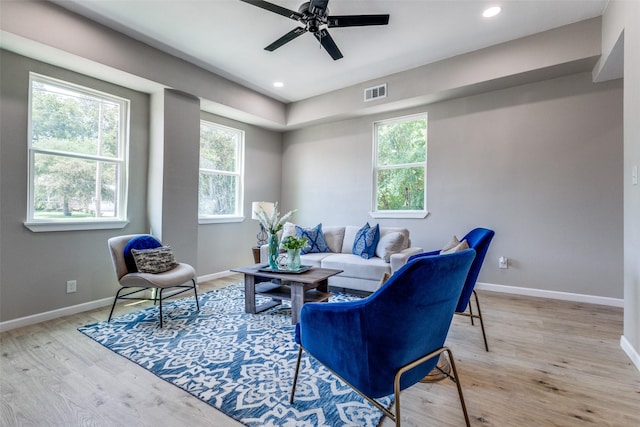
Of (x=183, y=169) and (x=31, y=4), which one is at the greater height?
(x=31, y=4)

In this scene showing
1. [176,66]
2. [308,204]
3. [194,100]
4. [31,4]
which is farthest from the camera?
[308,204]

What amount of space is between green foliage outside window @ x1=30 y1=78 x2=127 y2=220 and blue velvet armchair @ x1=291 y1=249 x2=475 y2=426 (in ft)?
10.8

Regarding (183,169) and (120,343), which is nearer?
(120,343)

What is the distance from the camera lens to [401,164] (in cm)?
460

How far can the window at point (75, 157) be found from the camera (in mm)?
2938

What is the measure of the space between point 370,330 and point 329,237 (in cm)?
327

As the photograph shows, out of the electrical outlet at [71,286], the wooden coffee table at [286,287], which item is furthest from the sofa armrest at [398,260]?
the electrical outlet at [71,286]

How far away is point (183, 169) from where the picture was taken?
3.84m

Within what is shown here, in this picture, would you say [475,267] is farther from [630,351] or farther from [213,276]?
[213,276]

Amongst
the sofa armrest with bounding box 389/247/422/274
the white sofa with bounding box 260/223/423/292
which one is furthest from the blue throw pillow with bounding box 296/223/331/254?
the sofa armrest with bounding box 389/247/422/274

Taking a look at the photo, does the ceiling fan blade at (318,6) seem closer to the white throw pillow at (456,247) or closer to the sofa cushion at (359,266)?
the white throw pillow at (456,247)

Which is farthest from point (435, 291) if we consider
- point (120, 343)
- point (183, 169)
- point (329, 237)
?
point (183, 169)

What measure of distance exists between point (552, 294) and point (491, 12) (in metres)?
Answer: 3.16

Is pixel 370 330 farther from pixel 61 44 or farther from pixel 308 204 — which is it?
pixel 308 204
